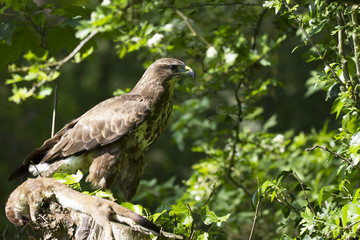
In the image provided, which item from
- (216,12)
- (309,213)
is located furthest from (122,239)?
(216,12)

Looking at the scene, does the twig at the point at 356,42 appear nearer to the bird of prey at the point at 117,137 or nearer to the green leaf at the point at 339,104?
the green leaf at the point at 339,104

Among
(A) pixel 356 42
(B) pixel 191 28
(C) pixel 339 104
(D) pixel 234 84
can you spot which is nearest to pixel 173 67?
(B) pixel 191 28

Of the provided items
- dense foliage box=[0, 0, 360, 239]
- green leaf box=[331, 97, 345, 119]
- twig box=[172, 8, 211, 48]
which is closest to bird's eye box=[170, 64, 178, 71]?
dense foliage box=[0, 0, 360, 239]

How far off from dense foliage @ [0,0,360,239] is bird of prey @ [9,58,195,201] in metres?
0.33

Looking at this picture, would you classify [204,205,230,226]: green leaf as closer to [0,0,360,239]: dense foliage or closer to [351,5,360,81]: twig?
[0,0,360,239]: dense foliage

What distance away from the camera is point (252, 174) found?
199 inches

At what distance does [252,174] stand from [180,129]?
3.41 feet

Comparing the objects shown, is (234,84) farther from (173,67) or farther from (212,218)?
(212,218)

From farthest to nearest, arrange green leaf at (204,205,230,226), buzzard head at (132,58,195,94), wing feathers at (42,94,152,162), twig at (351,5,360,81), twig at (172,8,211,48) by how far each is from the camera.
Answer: twig at (172,8,211,48) → buzzard head at (132,58,195,94) → wing feathers at (42,94,152,162) → twig at (351,5,360,81) → green leaf at (204,205,230,226)

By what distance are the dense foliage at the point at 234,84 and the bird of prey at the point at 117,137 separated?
33cm

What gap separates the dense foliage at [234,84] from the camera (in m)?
2.87

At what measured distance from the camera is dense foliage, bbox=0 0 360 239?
2.87 metres

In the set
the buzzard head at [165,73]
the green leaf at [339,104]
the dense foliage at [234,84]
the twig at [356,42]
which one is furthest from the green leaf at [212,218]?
the buzzard head at [165,73]

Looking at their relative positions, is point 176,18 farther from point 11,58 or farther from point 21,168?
point 21,168
